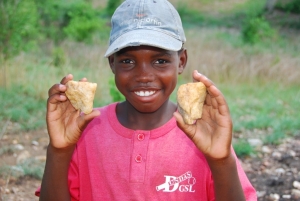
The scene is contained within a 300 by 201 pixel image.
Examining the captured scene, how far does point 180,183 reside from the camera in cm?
203

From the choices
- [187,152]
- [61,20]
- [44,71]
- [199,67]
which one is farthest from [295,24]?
Result: [187,152]

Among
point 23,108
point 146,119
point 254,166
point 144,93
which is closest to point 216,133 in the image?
point 144,93

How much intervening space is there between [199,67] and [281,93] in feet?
5.60

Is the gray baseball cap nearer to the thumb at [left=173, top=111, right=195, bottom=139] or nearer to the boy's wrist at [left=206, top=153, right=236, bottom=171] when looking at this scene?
the thumb at [left=173, top=111, right=195, bottom=139]

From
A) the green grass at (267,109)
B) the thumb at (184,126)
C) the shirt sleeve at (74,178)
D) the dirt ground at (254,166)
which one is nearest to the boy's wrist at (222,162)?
the thumb at (184,126)

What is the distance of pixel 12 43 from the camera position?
21.6ft

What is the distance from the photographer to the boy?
183 centimetres

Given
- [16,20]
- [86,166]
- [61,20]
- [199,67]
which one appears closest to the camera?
[86,166]

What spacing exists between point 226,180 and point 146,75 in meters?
0.54

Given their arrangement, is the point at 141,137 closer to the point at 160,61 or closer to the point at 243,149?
the point at 160,61

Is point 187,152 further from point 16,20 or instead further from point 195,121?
point 16,20

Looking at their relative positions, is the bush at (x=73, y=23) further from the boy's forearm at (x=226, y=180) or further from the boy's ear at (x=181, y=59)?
the boy's forearm at (x=226, y=180)

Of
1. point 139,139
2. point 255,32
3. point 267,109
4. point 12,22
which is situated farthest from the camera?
point 255,32

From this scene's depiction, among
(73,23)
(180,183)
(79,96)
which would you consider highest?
(73,23)
